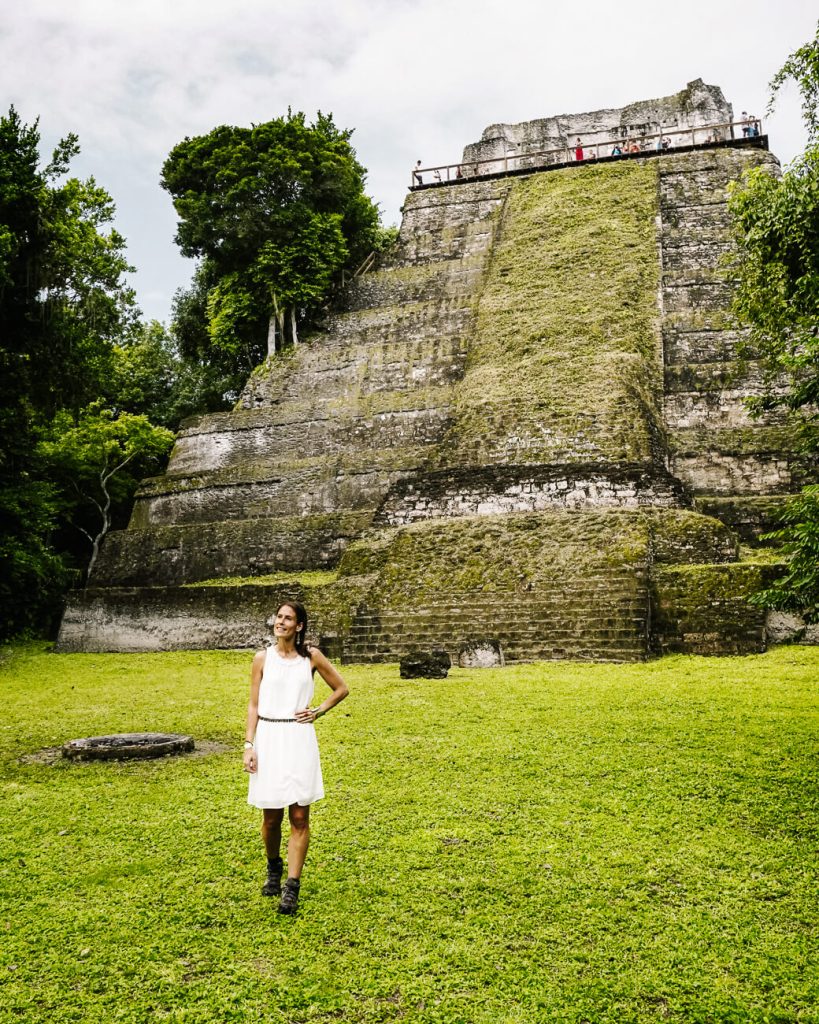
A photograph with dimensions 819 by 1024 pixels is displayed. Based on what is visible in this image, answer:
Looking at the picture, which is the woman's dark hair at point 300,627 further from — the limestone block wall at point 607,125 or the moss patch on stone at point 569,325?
the limestone block wall at point 607,125

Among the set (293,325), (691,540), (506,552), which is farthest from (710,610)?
(293,325)

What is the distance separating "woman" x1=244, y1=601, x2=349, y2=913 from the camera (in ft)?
10.2

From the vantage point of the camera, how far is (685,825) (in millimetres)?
3904

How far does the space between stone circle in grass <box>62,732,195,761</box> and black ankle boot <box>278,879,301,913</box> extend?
8.90 ft

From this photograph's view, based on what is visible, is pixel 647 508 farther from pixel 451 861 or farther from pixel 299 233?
pixel 299 233

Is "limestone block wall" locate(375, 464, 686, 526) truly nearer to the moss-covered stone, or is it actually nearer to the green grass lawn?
the moss-covered stone

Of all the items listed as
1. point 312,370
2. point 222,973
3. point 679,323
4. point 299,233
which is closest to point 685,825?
point 222,973

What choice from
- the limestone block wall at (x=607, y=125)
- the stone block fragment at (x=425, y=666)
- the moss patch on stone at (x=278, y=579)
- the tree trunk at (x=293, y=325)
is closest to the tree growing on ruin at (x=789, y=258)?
the stone block fragment at (x=425, y=666)

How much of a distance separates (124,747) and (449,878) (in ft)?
9.98

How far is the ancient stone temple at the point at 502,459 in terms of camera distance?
10000 mm

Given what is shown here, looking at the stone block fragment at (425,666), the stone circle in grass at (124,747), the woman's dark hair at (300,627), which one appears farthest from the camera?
the stone block fragment at (425,666)

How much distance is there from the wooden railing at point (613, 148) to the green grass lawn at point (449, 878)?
20916 mm

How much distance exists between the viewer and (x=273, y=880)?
327cm

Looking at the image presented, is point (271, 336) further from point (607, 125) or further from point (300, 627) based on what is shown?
point (300, 627)
